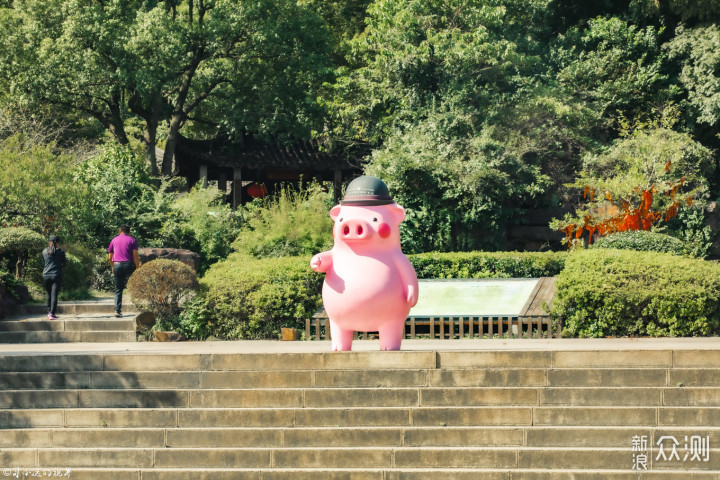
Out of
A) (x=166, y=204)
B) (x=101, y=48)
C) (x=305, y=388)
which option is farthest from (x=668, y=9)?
(x=305, y=388)

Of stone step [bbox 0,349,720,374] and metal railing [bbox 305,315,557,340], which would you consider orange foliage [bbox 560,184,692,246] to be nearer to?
metal railing [bbox 305,315,557,340]

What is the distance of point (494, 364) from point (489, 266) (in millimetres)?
9079

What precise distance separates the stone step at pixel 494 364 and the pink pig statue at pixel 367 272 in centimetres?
75

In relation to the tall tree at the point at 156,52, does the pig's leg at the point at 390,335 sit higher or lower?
lower

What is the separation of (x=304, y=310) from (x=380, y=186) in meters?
5.03

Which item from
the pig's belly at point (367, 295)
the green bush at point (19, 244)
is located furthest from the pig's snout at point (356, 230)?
the green bush at point (19, 244)

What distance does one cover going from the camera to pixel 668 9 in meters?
25.5

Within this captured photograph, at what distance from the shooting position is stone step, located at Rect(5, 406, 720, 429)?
28.7ft

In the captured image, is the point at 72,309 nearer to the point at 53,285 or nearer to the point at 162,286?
the point at 53,285

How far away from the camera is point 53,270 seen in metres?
16.3

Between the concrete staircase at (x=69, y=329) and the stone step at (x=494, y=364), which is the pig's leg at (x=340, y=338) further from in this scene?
the concrete staircase at (x=69, y=329)

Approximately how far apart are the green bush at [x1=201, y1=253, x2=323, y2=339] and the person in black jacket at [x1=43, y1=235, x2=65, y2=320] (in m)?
2.65

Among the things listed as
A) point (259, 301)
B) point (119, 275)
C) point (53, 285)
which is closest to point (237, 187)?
point (119, 275)

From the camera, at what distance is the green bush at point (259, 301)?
1513 centimetres
